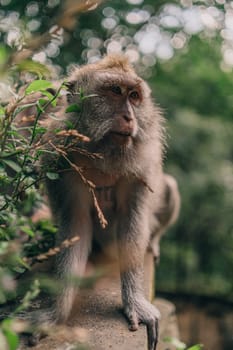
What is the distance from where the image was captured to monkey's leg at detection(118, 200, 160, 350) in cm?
358

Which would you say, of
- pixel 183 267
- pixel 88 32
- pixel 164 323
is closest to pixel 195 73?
pixel 88 32

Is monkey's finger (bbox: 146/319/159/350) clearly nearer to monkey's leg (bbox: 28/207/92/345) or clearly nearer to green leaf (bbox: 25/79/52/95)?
monkey's leg (bbox: 28/207/92/345)

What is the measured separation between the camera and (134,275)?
12.7 feet

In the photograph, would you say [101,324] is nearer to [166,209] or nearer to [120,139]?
[120,139]

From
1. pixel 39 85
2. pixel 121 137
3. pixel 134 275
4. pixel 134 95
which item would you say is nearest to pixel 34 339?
pixel 134 275

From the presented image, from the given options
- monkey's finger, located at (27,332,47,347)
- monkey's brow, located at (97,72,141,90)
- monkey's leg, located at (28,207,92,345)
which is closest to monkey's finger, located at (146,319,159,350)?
monkey's leg, located at (28,207,92,345)

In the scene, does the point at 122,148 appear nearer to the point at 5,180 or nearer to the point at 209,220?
the point at 5,180

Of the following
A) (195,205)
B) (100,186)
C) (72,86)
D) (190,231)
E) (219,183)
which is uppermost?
(72,86)

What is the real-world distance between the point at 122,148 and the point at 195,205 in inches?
285

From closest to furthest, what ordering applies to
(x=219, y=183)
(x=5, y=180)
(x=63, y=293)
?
1. (x=5, y=180)
2. (x=63, y=293)
3. (x=219, y=183)

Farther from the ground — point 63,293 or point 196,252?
point 63,293

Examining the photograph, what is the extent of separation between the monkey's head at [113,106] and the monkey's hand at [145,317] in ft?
A: 3.55

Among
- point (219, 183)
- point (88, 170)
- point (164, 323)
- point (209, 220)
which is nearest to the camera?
point (88, 170)

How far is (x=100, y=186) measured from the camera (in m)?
4.06
